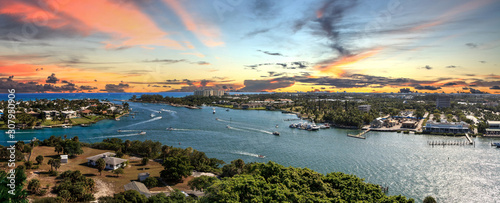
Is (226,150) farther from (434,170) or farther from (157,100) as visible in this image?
(157,100)

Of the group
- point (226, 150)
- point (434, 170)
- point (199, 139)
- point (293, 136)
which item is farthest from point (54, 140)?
point (434, 170)

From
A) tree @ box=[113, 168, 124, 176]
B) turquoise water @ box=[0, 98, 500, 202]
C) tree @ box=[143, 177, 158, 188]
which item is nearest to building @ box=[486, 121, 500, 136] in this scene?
turquoise water @ box=[0, 98, 500, 202]

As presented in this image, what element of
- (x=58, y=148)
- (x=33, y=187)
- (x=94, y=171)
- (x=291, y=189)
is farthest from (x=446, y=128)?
(x=58, y=148)

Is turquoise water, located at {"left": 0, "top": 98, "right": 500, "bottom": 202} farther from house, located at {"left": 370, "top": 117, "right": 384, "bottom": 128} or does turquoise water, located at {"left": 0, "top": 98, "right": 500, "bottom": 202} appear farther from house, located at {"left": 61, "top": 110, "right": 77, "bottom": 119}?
house, located at {"left": 61, "top": 110, "right": 77, "bottom": 119}

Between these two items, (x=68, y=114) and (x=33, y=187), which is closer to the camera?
(x=33, y=187)

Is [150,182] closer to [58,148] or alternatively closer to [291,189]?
[291,189]

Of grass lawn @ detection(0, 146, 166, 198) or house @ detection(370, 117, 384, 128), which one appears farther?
house @ detection(370, 117, 384, 128)

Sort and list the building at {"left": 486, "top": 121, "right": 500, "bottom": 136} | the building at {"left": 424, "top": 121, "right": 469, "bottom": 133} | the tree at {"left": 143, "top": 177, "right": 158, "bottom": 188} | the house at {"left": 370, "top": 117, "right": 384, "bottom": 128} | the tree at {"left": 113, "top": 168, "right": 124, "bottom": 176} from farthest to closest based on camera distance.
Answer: the house at {"left": 370, "top": 117, "right": 384, "bottom": 128}, the building at {"left": 424, "top": 121, "right": 469, "bottom": 133}, the building at {"left": 486, "top": 121, "right": 500, "bottom": 136}, the tree at {"left": 113, "top": 168, "right": 124, "bottom": 176}, the tree at {"left": 143, "top": 177, "right": 158, "bottom": 188}

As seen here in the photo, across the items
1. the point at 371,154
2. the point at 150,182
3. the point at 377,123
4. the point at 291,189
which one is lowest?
the point at 371,154
